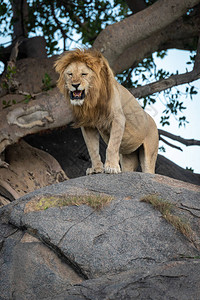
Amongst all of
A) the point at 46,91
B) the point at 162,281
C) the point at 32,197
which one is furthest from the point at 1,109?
the point at 162,281

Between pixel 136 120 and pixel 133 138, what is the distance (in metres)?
0.24

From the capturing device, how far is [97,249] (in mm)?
4148

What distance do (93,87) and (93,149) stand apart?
31.8 inches

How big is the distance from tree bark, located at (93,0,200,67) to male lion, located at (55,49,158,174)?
172cm

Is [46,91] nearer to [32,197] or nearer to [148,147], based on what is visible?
[148,147]

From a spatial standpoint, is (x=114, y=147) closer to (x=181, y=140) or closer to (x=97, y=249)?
(x=97, y=249)

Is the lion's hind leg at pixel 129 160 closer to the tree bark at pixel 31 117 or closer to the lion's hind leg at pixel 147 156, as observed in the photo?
the lion's hind leg at pixel 147 156

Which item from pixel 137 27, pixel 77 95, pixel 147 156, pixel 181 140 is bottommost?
pixel 181 140

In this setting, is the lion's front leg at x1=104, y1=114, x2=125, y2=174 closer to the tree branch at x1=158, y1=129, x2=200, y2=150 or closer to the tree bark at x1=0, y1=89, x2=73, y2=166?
the tree bark at x1=0, y1=89, x2=73, y2=166

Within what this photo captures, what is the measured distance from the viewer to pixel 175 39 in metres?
9.17

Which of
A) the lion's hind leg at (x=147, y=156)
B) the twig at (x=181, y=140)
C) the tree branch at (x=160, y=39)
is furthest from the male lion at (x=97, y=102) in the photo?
the twig at (x=181, y=140)

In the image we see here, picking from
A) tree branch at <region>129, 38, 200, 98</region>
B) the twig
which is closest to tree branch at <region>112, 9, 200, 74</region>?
tree branch at <region>129, 38, 200, 98</region>

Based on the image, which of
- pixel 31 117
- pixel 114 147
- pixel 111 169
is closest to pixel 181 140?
pixel 31 117

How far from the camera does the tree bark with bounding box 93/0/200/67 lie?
7711mm
